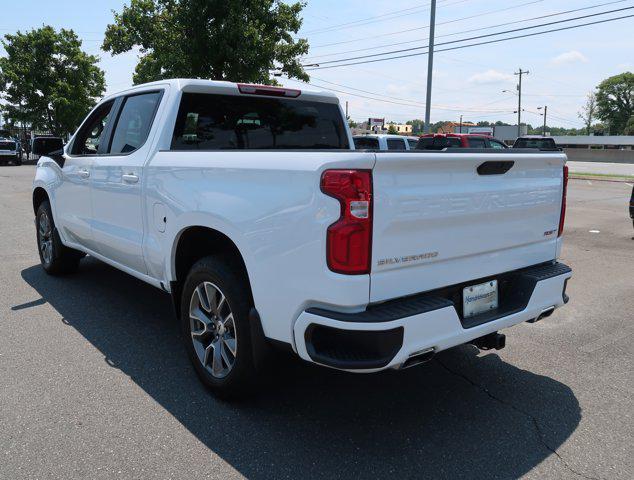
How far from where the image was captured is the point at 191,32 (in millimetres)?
22094

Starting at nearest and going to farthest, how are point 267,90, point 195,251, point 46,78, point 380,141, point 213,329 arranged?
point 213,329 < point 195,251 < point 267,90 < point 380,141 < point 46,78

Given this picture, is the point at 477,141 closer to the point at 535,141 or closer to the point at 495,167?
the point at 535,141

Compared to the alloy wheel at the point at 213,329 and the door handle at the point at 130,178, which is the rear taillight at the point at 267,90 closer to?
the door handle at the point at 130,178

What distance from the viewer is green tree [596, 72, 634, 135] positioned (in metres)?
118

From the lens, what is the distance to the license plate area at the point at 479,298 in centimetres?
301

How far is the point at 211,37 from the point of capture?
71.8ft

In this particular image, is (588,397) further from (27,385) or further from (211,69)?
(211,69)

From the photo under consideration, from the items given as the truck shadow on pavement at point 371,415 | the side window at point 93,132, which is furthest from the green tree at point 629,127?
the side window at point 93,132

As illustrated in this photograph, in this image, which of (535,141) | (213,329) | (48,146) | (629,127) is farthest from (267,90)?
(629,127)

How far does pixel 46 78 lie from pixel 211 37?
23166 mm

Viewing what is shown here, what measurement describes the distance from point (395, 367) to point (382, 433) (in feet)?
1.99

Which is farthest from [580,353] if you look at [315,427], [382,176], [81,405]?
[81,405]

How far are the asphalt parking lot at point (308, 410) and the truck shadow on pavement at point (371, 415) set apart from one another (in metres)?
0.01

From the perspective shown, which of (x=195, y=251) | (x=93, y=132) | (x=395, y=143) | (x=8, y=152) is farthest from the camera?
(x=8, y=152)
